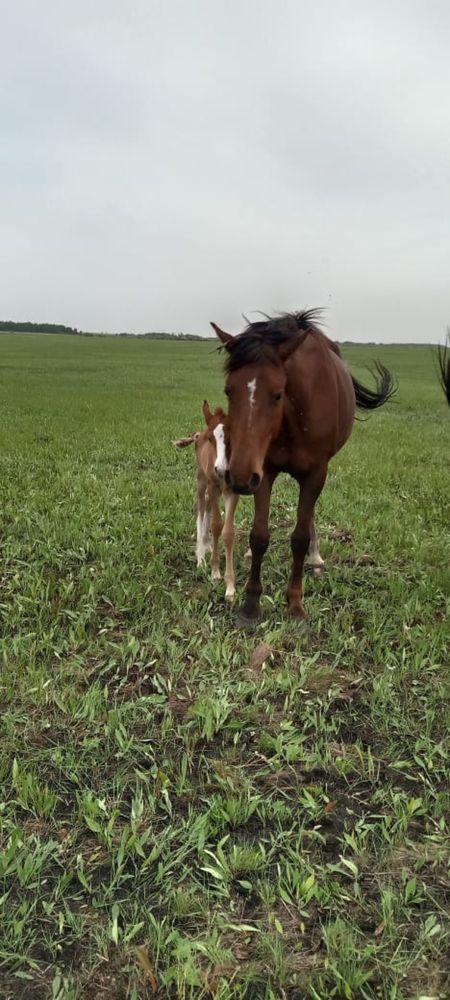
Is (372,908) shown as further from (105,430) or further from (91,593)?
(105,430)

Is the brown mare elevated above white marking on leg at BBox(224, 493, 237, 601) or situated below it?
above

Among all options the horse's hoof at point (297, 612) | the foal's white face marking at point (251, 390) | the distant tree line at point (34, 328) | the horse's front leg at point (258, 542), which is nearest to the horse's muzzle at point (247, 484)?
the foal's white face marking at point (251, 390)

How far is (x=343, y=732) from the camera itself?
3113 mm

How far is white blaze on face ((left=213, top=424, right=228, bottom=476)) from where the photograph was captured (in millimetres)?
4422

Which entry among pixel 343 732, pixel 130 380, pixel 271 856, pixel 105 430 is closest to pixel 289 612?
pixel 343 732

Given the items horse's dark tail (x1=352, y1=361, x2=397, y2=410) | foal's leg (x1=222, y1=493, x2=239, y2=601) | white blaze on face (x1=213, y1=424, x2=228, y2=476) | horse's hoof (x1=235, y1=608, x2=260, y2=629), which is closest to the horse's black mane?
white blaze on face (x1=213, y1=424, x2=228, y2=476)

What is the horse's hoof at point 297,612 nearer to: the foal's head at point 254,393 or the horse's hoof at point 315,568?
the horse's hoof at point 315,568

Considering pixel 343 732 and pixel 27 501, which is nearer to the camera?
pixel 343 732

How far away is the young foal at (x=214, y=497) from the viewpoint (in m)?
4.69

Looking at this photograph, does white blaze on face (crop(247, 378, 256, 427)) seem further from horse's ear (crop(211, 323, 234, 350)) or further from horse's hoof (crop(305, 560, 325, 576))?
horse's hoof (crop(305, 560, 325, 576))

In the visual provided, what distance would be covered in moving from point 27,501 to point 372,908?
20.0 ft

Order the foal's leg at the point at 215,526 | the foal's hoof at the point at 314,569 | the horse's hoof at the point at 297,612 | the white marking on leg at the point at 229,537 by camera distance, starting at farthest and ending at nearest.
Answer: the foal's hoof at the point at 314,569
the foal's leg at the point at 215,526
the white marking on leg at the point at 229,537
the horse's hoof at the point at 297,612

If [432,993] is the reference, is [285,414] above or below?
above

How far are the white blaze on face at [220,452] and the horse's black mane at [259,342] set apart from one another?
0.73 meters
